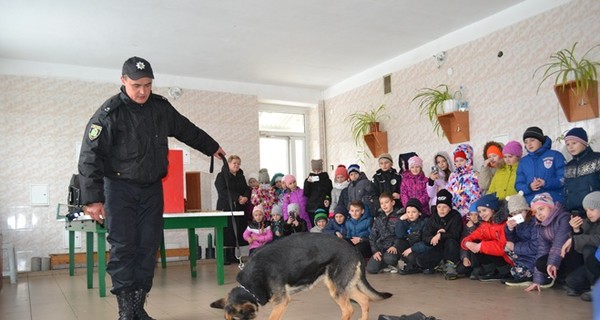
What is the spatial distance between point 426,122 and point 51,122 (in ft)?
19.7

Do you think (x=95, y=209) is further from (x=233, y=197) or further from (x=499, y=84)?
(x=499, y=84)

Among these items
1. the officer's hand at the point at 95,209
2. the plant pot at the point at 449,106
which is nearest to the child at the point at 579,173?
the plant pot at the point at 449,106

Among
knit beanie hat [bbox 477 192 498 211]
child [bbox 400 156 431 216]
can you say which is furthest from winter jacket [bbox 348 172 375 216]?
knit beanie hat [bbox 477 192 498 211]

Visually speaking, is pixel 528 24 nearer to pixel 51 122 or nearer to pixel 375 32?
pixel 375 32

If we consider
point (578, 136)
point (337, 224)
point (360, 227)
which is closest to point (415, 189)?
point (360, 227)

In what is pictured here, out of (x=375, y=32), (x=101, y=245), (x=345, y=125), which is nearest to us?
(x=101, y=245)

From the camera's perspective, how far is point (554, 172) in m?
4.80

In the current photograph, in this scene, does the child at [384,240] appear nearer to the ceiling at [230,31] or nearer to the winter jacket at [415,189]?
the winter jacket at [415,189]

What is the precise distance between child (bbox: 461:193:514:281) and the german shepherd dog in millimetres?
2155

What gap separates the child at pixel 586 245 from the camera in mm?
3756

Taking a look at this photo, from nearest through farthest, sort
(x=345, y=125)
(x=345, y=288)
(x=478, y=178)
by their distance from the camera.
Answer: (x=345, y=288), (x=478, y=178), (x=345, y=125)

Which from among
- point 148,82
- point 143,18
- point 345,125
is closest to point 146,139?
point 148,82

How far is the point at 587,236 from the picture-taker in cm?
385

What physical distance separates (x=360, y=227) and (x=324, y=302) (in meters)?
2.41
